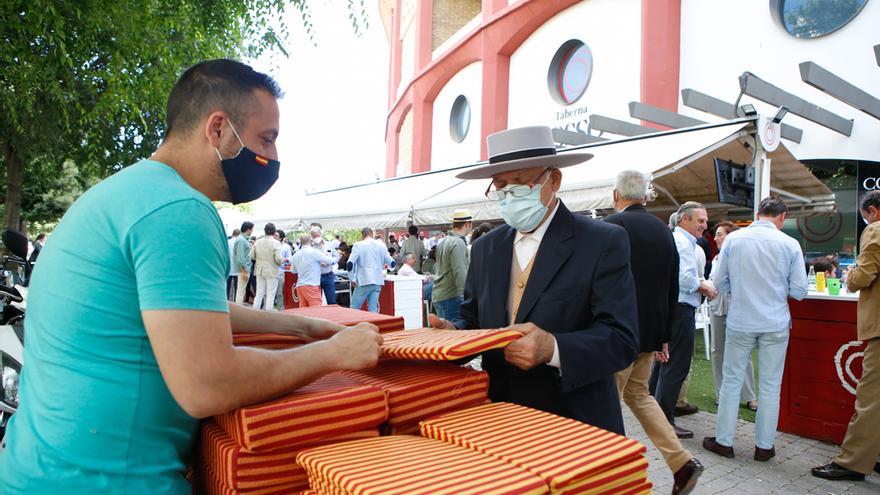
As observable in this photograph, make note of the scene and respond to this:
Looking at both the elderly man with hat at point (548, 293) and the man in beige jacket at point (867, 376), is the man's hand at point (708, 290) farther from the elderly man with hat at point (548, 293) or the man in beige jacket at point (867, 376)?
the elderly man with hat at point (548, 293)

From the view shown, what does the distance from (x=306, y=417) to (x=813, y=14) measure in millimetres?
14817

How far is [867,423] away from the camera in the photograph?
4.32m

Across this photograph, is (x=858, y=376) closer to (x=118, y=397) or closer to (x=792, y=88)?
(x=118, y=397)

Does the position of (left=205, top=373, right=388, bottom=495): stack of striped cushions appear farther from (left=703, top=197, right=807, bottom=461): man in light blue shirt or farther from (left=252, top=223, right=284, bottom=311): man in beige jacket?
(left=252, top=223, right=284, bottom=311): man in beige jacket

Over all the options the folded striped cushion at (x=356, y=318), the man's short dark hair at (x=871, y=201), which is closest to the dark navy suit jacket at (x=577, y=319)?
the folded striped cushion at (x=356, y=318)

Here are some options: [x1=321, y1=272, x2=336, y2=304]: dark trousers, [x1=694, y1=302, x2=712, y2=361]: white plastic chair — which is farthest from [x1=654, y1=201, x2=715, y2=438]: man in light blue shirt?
[x1=321, y1=272, x2=336, y2=304]: dark trousers

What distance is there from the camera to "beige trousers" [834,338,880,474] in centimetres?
429

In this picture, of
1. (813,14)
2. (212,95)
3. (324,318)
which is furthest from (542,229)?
(813,14)

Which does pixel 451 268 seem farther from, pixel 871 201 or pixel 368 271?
pixel 871 201

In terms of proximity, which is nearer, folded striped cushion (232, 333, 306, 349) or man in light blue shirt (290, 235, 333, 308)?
folded striped cushion (232, 333, 306, 349)

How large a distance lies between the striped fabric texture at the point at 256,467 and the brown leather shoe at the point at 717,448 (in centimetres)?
466

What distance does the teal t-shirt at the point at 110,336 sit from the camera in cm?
110

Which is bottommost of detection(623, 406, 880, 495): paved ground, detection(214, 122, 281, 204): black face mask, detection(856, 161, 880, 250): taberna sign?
detection(623, 406, 880, 495): paved ground

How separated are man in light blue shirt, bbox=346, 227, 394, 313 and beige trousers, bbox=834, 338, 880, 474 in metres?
7.79
